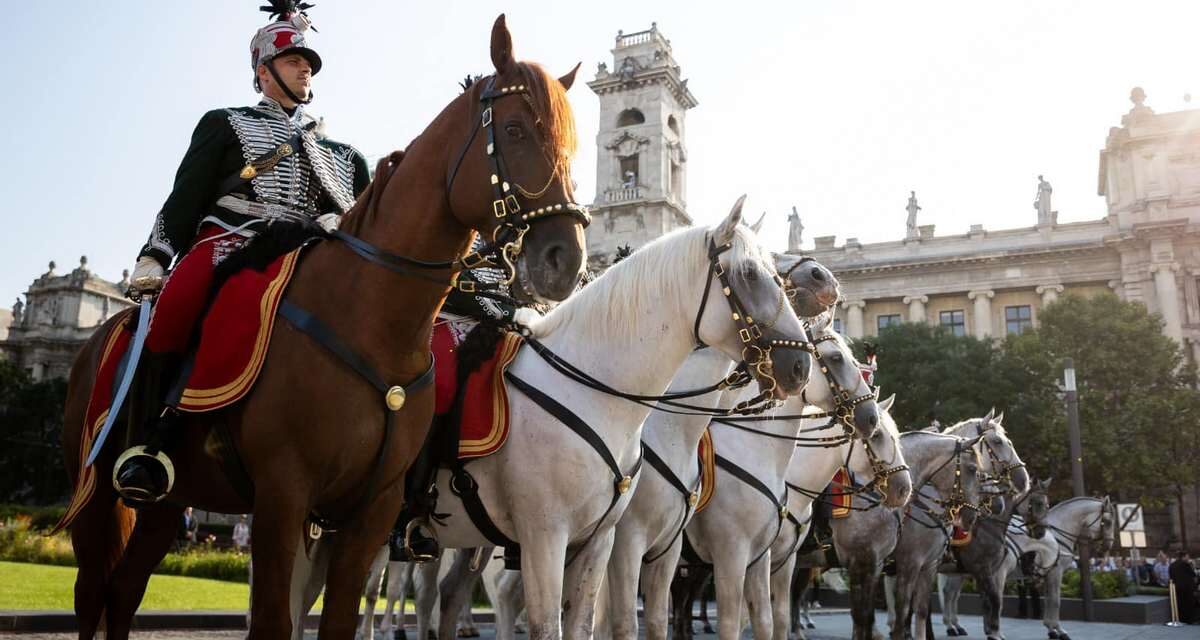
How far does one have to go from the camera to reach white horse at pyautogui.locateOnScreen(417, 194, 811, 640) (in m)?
5.06

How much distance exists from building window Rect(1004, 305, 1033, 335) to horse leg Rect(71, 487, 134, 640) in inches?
2318

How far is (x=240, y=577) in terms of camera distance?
21.3 meters

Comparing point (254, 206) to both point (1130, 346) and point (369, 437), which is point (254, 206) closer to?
point (369, 437)

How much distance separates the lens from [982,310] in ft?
189

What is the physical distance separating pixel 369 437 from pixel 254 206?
5.34 feet

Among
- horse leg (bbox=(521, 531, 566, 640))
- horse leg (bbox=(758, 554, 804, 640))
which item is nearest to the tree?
horse leg (bbox=(758, 554, 804, 640))

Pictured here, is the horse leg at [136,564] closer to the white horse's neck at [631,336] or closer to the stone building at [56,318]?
the white horse's neck at [631,336]

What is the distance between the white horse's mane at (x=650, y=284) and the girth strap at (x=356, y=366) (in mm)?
1889

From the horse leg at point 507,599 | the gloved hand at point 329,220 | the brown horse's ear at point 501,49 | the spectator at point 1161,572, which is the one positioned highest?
the brown horse's ear at point 501,49

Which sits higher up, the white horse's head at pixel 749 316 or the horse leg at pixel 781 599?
the white horse's head at pixel 749 316

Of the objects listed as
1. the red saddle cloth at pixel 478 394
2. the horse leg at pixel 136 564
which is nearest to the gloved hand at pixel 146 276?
the horse leg at pixel 136 564

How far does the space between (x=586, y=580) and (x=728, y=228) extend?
7.23 feet

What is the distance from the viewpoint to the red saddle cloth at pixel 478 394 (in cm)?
521

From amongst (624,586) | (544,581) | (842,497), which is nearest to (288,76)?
(544,581)
